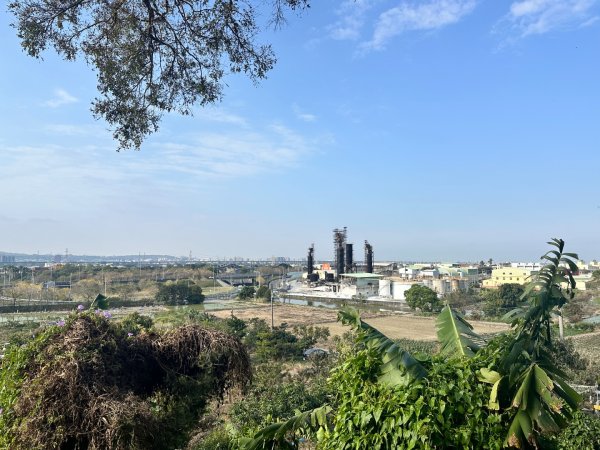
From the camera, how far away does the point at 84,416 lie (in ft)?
10.7

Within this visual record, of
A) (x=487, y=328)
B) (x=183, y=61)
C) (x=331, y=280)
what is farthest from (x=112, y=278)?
(x=183, y=61)

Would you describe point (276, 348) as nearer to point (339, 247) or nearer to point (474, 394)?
point (474, 394)

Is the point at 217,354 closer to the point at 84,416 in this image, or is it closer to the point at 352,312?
the point at 84,416

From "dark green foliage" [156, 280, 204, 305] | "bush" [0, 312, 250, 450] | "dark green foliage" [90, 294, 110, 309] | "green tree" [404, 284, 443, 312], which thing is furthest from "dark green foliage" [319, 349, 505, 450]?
"dark green foliage" [156, 280, 204, 305]

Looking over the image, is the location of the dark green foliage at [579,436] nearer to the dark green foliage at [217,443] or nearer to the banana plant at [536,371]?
the banana plant at [536,371]

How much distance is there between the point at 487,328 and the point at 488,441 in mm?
30175

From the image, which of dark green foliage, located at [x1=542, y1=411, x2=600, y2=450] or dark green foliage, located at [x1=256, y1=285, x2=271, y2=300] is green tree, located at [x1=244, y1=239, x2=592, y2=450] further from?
dark green foliage, located at [x1=256, y1=285, x2=271, y2=300]

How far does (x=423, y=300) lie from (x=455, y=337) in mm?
38879

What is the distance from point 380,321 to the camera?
36.5m

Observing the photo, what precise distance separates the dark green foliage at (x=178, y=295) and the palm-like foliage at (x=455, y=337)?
44.1 metres

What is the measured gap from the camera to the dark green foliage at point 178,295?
149ft

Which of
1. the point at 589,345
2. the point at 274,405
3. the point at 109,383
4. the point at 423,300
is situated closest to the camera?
the point at 109,383

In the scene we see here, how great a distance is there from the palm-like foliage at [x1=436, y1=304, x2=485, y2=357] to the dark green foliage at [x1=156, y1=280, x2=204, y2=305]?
→ 44.1 metres

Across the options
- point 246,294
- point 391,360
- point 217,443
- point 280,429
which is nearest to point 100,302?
point 217,443
